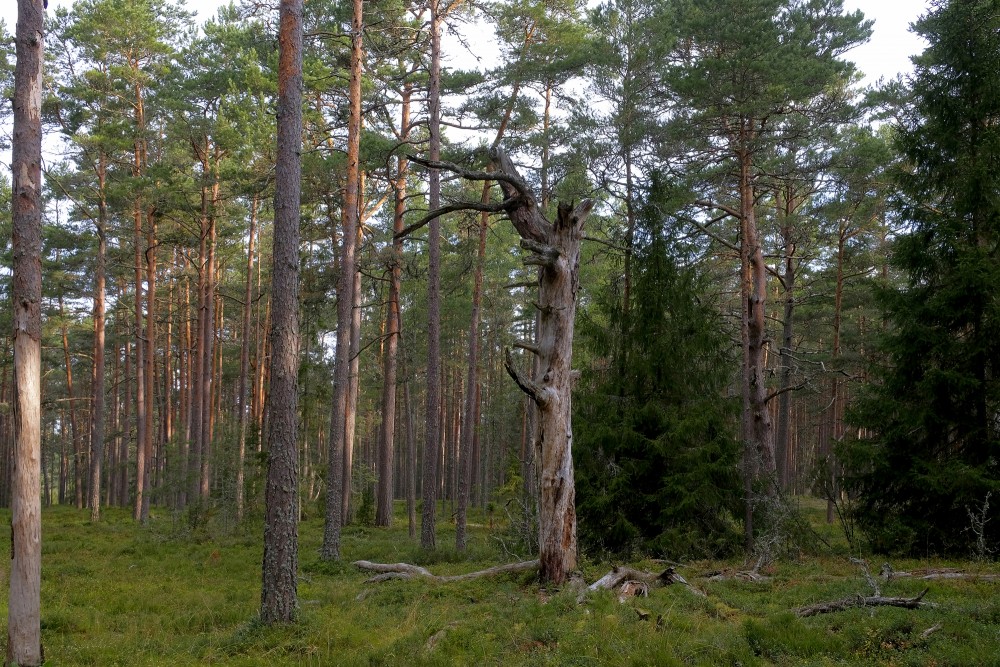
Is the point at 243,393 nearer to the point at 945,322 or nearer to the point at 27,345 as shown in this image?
the point at 27,345

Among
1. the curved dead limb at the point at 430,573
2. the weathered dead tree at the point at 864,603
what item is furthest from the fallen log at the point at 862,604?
the curved dead limb at the point at 430,573

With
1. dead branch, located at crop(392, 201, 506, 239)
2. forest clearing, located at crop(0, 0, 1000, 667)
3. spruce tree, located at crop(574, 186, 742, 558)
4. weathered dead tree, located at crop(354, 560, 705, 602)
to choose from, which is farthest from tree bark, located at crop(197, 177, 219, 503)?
dead branch, located at crop(392, 201, 506, 239)

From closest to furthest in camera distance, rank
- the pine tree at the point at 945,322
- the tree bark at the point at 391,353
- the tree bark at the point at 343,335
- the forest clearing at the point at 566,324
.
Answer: the forest clearing at the point at 566,324, the pine tree at the point at 945,322, the tree bark at the point at 343,335, the tree bark at the point at 391,353

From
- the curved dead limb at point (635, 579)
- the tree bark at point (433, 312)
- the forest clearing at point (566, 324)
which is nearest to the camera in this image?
the forest clearing at point (566, 324)

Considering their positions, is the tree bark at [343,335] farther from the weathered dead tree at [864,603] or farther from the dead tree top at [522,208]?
the weathered dead tree at [864,603]

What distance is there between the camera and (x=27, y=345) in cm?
698

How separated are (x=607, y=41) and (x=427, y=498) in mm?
11910

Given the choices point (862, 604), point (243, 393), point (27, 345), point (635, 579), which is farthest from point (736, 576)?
point (243, 393)

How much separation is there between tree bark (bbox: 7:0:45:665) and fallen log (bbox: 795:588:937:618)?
8242mm

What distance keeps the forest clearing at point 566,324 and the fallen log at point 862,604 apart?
0.04 meters

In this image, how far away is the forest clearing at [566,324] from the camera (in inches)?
292

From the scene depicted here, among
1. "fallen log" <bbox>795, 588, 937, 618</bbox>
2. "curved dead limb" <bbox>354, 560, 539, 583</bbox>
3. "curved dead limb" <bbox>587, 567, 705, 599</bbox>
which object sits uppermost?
"fallen log" <bbox>795, 588, 937, 618</bbox>

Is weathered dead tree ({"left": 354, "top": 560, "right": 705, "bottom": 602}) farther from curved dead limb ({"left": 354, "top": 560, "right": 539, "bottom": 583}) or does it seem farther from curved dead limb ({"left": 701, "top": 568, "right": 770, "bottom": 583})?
curved dead limb ({"left": 701, "top": 568, "right": 770, "bottom": 583})

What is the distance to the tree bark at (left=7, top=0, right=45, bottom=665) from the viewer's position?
669cm
